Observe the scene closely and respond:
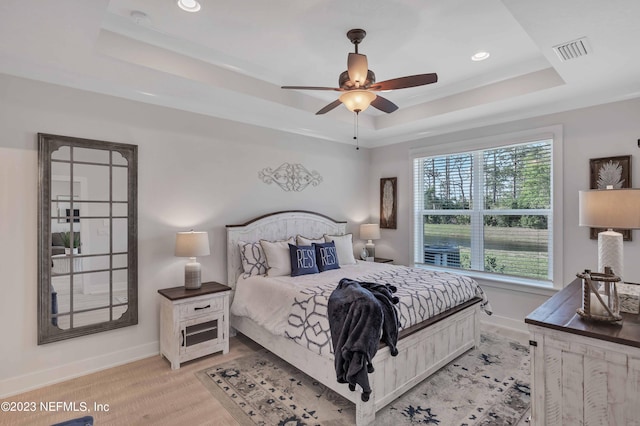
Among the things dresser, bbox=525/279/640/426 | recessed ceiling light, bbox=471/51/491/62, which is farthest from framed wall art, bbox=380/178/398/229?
dresser, bbox=525/279/640/426

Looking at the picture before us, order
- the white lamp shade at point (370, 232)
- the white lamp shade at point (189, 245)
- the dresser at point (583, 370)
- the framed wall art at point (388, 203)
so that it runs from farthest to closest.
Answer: the framed wall art at point (388, 203) < the white lamp shade at point (370, 232) < the white lamp shade at point (189, 245) < the dresser at point (583, 370)

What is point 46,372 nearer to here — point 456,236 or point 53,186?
point 53,186

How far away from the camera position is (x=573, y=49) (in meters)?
2.40

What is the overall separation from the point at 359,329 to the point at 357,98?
169 cm

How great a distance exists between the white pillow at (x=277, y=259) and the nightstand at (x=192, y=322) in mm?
559

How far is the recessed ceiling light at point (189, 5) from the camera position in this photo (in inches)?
88.5

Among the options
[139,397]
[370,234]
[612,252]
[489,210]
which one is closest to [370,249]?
[370,234]

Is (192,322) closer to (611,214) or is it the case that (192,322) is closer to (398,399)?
(398,399)

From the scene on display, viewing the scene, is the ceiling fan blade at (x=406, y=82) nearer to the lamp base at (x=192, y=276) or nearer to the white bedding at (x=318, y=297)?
the white bedding at (x=318, y=297)

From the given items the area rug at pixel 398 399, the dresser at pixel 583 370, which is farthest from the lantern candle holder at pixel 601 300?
the area rug at pixel 398 399

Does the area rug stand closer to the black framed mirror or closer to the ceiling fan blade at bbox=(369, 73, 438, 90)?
the black framed mirror

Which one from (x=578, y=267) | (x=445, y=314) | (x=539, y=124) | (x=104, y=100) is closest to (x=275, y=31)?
(x=104, y=100)

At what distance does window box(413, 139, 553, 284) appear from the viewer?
152 inches

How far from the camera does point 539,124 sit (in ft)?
12.5
